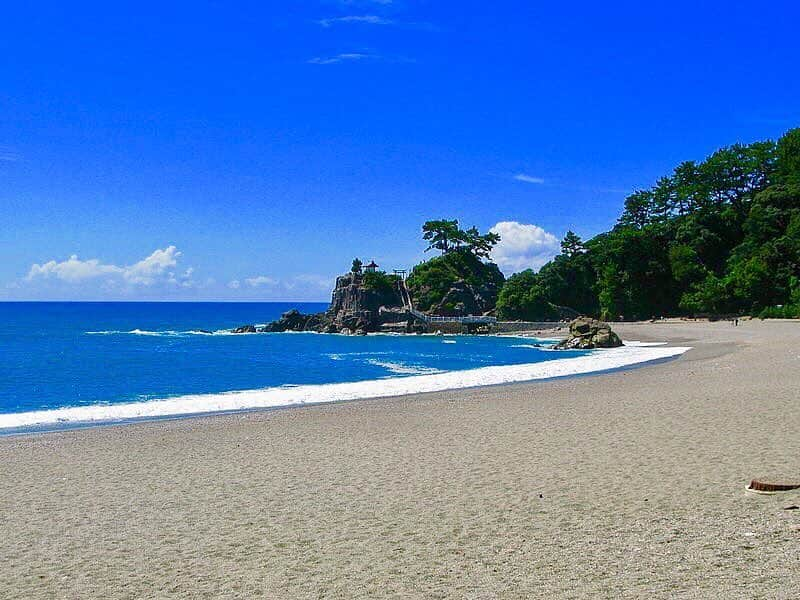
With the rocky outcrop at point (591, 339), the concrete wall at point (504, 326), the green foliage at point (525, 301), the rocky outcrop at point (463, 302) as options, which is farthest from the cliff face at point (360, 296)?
the rocky outcrop at point (591, 339)

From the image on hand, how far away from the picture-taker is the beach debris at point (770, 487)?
925 centimetres

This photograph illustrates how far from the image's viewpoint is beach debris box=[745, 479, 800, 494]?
30.3 ft

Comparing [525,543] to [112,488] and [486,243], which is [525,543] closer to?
[112,488]

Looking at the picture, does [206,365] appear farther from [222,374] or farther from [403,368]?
[403,368]

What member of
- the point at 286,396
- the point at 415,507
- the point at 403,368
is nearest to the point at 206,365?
the point at 403,368

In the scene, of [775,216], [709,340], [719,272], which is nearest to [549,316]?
[719,272]

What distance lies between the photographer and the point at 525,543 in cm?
793

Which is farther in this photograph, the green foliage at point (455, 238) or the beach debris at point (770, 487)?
the green foliage at point (455, 238)

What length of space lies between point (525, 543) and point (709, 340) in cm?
4871

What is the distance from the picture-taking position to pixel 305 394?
28000mm

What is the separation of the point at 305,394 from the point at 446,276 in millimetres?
69096

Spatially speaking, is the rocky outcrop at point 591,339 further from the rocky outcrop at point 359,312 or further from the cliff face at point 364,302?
the cliff face at point 364,302

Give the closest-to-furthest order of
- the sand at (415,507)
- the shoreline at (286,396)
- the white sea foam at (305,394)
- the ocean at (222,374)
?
the sand at (415,507)
the shoreline at (286,396)
the white sea foam at (305,394)
the ocean at (222,374)

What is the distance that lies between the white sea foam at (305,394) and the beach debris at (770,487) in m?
17.8
